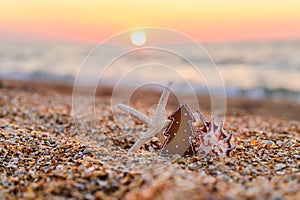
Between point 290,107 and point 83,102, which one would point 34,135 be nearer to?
point 83,102

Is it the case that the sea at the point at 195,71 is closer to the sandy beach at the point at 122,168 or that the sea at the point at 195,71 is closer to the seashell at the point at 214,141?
the sandy beach at the point at 122,168

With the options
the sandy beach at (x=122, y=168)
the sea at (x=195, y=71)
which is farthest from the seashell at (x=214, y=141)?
the sea at (x=195, y=71)

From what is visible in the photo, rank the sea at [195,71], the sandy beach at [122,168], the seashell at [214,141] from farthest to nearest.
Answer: the sea at [195,71], the seashell at [214,141], the sandy beach at [122,168]

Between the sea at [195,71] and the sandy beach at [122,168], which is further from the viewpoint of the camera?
the sea at [195,71]

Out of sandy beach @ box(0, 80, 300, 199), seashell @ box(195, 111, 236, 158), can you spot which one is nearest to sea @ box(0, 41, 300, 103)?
sandy beach @ box(0, 80, 300, 199)

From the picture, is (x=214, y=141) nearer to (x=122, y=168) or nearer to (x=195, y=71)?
(x=122, y=168)

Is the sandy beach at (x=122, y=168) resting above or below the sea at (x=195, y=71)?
below

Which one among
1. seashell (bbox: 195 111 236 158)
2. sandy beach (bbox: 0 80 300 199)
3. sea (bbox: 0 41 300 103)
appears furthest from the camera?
sea (bbox: 0 41 300 103)

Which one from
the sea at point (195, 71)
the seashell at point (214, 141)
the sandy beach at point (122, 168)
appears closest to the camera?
the sandy beach at point (122, 168)

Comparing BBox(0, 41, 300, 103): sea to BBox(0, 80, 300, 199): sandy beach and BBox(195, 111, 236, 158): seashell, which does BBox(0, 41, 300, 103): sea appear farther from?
BBox(195, 111, 236, 158): seashell
